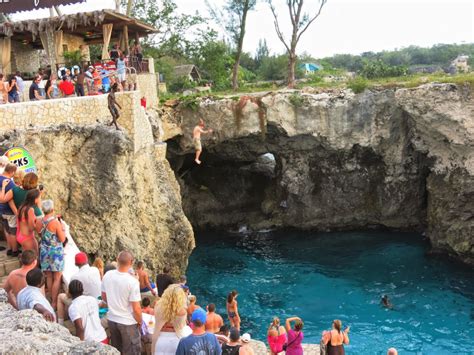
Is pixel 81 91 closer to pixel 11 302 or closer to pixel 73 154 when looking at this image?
pixel 73 154

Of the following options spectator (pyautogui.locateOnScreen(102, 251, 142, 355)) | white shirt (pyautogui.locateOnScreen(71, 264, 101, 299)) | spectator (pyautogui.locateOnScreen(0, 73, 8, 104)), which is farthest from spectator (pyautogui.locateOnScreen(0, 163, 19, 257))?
spectator (pyautogui.locateOnScreen(0, 73, 8, 104))

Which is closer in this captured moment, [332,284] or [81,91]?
[81,91]

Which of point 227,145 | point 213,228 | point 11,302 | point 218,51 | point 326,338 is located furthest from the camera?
point 218,51

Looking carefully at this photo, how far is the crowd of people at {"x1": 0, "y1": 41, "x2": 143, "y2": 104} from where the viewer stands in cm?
1552

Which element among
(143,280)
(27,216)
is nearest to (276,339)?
(143,280)

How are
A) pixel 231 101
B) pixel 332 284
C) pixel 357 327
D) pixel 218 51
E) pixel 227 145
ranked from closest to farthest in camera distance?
pixel 357 327 < pixel 332 284 < pixel 231 101 < pixel 227 145 < pixel 218 51

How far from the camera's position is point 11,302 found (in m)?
7.16

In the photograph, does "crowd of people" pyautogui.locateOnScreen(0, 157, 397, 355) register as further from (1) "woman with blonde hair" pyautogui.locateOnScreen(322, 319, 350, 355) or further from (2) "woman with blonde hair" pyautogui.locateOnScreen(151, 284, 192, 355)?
(1) "woman with blonde hair" pyautogui.locateOnScreen(322, 319, 350, 355)

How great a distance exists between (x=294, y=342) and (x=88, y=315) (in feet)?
17.9

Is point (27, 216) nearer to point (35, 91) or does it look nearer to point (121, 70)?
point (35, 91)

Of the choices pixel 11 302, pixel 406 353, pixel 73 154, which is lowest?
pixel 406 353

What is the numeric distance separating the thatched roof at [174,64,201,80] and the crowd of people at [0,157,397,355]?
1336 inches

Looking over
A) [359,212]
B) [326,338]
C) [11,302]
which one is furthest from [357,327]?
[11,302]

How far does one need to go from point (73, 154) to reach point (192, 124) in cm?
1043
